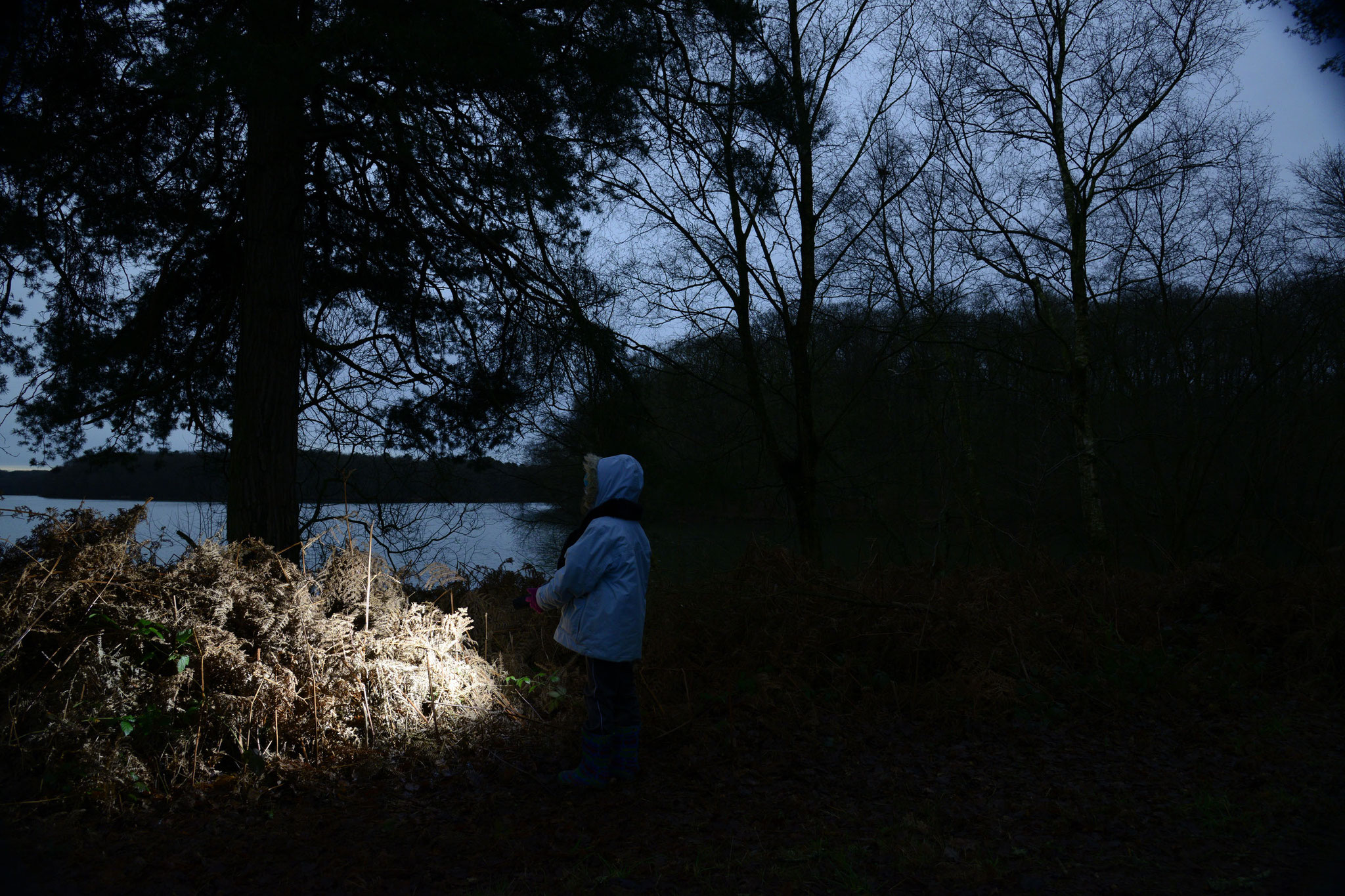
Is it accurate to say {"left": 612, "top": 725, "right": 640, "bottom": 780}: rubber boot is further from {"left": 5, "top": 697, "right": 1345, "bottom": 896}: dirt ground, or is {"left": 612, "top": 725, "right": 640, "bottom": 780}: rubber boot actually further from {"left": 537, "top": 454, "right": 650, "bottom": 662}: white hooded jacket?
{"left": 537, "top": 454, "right": 650, "bottom": 662}: white hooded jacket

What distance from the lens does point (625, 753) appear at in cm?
418

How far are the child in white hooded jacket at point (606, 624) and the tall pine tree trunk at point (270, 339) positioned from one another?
2577 millimetres

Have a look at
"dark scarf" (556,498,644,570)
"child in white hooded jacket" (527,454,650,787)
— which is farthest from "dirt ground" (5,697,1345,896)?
"dark scarf" (556,498,644,570)

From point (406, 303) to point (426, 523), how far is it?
2.41m

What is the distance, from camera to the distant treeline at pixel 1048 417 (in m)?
10.7

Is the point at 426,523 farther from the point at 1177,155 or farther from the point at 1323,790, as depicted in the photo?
the point at 1177,155

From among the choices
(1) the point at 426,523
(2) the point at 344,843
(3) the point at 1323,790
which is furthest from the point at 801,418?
(2) the point at 344,843

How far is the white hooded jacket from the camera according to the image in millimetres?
4082

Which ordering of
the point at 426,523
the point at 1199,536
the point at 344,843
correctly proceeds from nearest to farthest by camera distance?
the point at 344,843 → the point at 426,523 → the point at 1199,536

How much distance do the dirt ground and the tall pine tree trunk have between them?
242 centimetres

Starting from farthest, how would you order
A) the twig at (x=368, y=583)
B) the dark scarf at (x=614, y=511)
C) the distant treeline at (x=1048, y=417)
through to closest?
1. the distant treeline at (x=1048, y=417)
2. the twig at (x=368, y=583)
3. the dark scarf at (x=614, y=511)

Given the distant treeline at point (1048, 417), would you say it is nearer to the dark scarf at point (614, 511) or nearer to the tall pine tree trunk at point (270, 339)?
the tall pine tree trunk at point (270, 339)

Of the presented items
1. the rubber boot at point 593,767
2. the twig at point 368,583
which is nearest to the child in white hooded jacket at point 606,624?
the rubber boot at point 593,767

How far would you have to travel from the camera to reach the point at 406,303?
7504 mm
